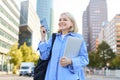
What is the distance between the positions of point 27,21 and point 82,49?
101582 mm

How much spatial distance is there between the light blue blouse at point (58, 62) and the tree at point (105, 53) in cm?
8650

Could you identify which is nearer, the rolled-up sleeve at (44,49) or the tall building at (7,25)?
the rolled-up sleeve at (44,49)

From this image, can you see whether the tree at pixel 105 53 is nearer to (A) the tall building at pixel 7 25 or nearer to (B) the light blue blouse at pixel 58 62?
(A) the tall building at pixel 7 25

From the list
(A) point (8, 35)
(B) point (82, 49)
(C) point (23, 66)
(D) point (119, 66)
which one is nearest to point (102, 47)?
(D) point (119, 66)

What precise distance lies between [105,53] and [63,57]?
8829 centimetres

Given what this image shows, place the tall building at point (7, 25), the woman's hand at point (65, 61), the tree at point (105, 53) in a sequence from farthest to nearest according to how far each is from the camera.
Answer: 1. the tree at point (105, 53)
2. the tall building at point (7, 25)
3. the woman's hand at point (65, 61)

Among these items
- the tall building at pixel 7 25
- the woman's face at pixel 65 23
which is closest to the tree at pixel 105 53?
the tall building at pixel 7 25

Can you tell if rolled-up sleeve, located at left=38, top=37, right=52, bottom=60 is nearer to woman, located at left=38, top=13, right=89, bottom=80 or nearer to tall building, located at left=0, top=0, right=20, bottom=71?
woman, located at left=38, top=13, right=89, bottom=80

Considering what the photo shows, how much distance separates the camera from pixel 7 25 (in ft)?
266

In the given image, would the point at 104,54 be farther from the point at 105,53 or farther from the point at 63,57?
the point at 63,57

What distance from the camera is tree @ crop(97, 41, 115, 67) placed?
293ft

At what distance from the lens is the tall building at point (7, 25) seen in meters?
73.9

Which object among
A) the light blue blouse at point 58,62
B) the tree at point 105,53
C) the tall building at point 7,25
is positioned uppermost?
the tall building at point 7,25

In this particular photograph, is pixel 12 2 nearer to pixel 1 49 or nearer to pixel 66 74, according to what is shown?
pixel 1 49
